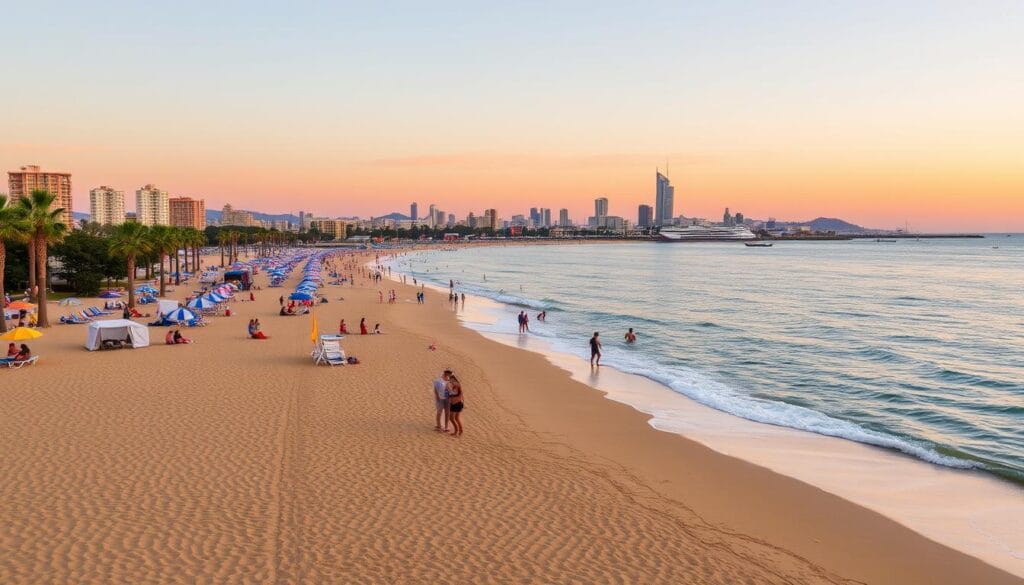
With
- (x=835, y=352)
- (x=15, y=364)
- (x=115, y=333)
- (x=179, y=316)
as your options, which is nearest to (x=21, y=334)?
(x=15, y=364)

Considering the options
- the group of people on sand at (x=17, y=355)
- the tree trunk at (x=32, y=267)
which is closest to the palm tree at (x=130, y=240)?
the tree trunk at (x=32, y=267)

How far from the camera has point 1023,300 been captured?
4378 centimetres

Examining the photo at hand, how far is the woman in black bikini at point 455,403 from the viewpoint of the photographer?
39.1 ft

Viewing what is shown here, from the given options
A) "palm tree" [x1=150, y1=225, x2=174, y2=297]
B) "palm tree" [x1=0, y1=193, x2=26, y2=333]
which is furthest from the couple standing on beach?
"palm tree" [x1=150, y1=225, x2=174, y2=297]

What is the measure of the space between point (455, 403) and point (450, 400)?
0.41 feet

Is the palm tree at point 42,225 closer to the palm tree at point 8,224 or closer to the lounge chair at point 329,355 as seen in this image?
the palm tree at point 8,224

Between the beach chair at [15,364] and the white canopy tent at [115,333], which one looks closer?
the beach chair at [15,364]

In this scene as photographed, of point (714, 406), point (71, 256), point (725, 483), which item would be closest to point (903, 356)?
point (714, 406)

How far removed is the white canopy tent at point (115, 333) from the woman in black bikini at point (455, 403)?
13642 millimetres

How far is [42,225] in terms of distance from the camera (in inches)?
954

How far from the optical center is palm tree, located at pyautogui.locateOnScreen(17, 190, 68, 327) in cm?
2375

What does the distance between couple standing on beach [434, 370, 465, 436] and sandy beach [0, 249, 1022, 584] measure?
1.17 ft

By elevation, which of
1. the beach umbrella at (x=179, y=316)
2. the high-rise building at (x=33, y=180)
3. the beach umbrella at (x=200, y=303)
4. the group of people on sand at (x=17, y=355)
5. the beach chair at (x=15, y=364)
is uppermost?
the high-rise building at (x=33, y=180)

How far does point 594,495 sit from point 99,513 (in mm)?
6516
